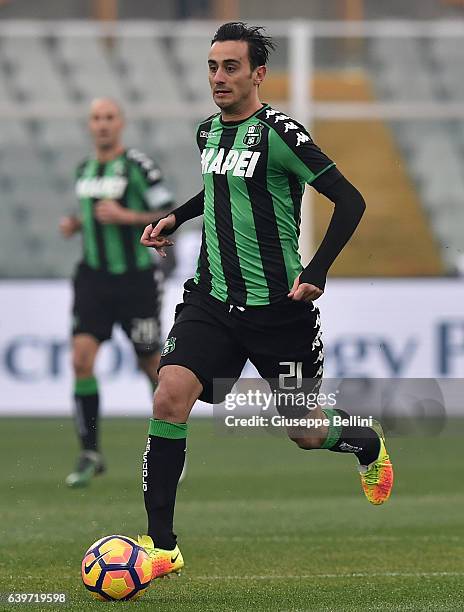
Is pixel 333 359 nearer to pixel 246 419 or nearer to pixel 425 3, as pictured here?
pixel 246 419

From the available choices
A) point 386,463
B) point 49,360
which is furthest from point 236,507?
point 49,360

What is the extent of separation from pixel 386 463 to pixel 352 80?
1069cm

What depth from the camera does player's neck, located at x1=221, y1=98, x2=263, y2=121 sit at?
6133 mm

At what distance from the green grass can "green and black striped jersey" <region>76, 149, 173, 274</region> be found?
1.41 m

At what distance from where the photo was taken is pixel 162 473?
5930 mm

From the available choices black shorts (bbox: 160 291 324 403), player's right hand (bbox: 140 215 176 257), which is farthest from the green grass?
player's right hand (bbox: 140 215 176 257)

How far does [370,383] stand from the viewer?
41.7ft

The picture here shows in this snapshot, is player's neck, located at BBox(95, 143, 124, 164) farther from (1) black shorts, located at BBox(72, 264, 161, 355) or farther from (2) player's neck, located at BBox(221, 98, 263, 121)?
(2) player's neck, located at BBox(221, 98, 263, 121)

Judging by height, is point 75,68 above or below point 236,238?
above

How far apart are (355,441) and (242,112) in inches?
60.0

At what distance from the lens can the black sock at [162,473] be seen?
5.86 m

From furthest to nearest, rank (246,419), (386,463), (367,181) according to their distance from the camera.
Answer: (367,181), (246,419), (386,463)

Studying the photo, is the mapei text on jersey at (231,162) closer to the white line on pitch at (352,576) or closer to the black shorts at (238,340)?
the black shorts at (238,340)

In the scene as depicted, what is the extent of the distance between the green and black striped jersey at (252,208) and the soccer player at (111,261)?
3.73 meters
